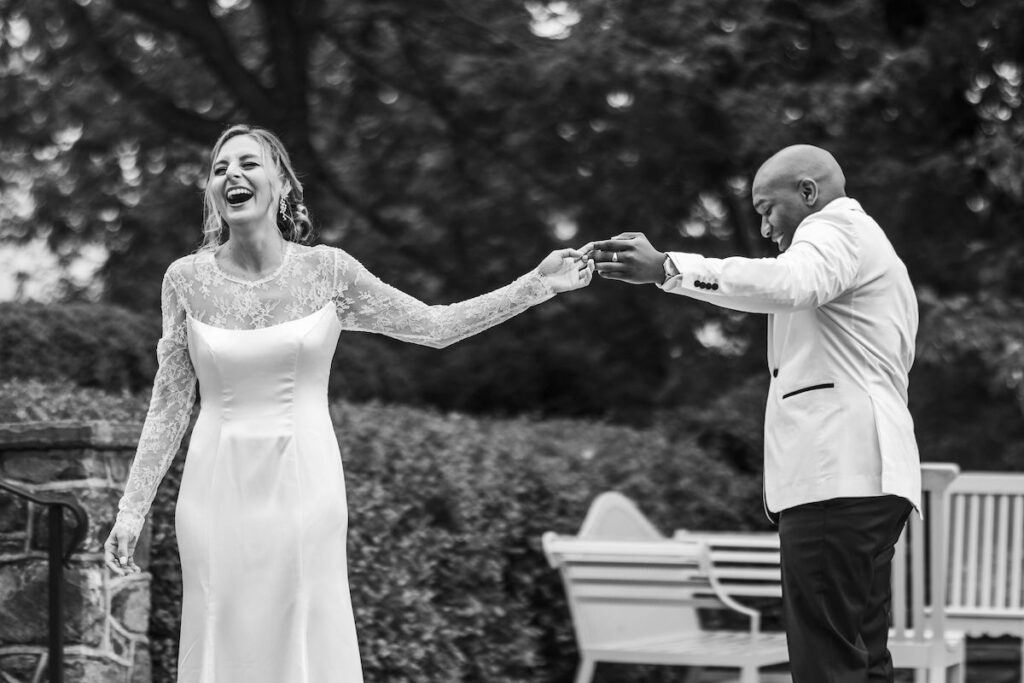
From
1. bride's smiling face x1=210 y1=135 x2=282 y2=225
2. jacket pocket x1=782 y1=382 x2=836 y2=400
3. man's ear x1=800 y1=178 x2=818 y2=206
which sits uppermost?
man's ear x1=800 y1=178 x2=818 y2=206

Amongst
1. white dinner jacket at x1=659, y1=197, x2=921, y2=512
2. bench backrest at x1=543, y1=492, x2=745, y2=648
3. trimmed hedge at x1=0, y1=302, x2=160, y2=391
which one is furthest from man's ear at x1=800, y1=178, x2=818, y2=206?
trimmed hedge at x1=0, y1=302, x2=160, y2=391

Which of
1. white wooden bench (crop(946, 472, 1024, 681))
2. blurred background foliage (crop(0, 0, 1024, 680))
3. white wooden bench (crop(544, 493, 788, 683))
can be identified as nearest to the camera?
white wooden bench (crop(544, 493, 788, 683))

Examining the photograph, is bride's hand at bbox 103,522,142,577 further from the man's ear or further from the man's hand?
the man's ear

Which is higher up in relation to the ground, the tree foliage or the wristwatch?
the tree foliage

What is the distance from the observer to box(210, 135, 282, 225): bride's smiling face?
4223 millimetres

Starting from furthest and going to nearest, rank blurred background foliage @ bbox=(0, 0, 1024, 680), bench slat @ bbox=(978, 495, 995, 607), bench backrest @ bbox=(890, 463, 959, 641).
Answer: blurred background foliage @ bbox=(0, 0, 1024, 680), bench slat @ bbox=(978, 495, 995, 607), bench backrest @ bbox=(890, 463, 959, 641)

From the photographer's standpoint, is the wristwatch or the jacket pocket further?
the jacket pocket

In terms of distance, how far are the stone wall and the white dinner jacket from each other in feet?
7.01

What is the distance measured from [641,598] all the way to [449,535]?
2.96ft

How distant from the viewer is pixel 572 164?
42.2 ft

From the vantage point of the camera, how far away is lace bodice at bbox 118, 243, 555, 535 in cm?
421

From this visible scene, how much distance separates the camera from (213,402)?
164 inches

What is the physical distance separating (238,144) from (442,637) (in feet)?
10.3

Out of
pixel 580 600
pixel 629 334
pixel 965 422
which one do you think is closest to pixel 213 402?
pixel 580 600
